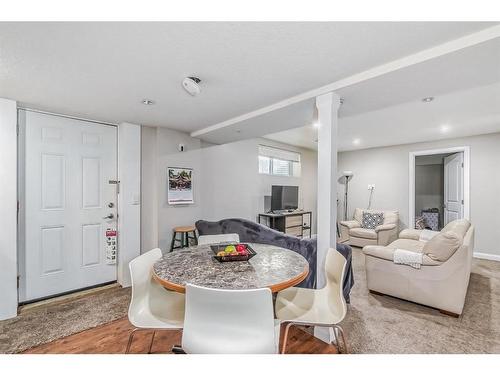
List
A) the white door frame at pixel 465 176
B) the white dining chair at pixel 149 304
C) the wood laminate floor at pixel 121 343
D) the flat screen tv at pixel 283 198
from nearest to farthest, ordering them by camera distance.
→ the white dining chair at pixel 149 304, the wood laminate floor at pixel 121 343, the white door frame at pixel 465 176, the flat screen tv at pixel 283 198

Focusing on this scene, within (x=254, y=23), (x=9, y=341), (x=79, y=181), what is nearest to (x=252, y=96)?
(x=254, y=23)

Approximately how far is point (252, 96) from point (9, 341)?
2906mm

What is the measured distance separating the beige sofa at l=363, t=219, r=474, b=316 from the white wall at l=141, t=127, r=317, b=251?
2512 millimetres

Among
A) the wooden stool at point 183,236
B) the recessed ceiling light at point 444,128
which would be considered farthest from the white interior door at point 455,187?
the wooden stool at point 183,236

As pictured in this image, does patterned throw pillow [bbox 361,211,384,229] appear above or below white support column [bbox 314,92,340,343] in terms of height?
below

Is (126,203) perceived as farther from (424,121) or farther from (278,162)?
(424,121)

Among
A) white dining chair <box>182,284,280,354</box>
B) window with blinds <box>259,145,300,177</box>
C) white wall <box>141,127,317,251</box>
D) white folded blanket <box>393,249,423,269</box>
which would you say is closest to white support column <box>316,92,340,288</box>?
white folded blanket <box>393,249,423,269</box>

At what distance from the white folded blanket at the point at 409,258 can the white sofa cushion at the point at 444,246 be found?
102mm

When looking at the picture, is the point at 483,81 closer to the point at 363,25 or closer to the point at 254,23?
the point at 363,25

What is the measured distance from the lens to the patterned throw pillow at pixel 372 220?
5211 millimetres

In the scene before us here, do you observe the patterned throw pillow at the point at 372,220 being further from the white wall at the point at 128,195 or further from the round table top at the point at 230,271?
the white wall at the point at 128,195

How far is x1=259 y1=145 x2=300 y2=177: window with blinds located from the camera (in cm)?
522

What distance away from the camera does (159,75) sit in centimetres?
183

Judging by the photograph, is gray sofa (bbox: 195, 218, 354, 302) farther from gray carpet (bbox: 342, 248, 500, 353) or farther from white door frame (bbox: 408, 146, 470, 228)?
white door frame (bbox: 408, 146, 470, 228)
